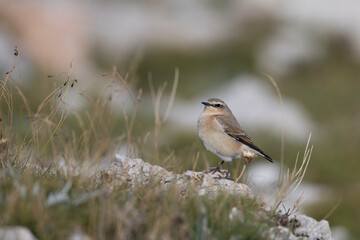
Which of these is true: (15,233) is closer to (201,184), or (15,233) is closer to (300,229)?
(201,184)

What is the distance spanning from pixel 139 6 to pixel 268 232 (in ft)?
74.1

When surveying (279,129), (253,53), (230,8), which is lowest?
(279,129)

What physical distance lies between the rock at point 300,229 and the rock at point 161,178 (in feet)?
1.66

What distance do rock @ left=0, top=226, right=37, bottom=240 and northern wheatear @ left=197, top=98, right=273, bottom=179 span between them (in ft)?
11.8

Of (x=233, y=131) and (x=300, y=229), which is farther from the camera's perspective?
(x=233, y=131)

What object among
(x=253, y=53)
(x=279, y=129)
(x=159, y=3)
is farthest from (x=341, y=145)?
(x=159, y=3)

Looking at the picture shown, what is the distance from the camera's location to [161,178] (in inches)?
205

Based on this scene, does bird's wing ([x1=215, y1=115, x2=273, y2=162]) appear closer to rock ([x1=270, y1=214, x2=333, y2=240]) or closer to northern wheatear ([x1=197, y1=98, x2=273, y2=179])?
northern wheatear ([x1=197, y1=98, x2=273, y2=179])

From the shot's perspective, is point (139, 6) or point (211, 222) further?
point (139, 6)

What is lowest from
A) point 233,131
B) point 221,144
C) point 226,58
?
point 226,58

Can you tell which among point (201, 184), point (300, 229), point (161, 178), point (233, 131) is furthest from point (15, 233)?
point (233, 131)

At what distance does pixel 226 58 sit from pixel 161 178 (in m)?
18.4

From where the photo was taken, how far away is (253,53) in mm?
23562

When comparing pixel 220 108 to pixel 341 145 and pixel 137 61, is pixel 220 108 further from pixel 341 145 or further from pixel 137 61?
pixel 137 61
